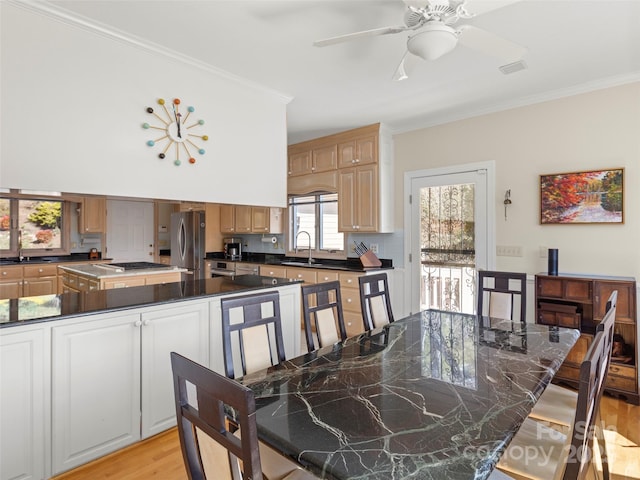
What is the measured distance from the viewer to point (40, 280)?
5.30m

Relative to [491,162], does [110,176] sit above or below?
below

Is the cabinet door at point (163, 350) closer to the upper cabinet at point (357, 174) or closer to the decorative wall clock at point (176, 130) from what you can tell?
the decorative wall clock at point (176, 130)

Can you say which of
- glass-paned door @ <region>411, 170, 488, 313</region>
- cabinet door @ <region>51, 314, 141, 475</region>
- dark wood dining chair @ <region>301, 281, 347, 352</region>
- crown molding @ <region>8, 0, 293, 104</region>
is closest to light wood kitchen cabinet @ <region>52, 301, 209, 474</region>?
cabinet door @ <region>51, 314, 141, 475</region>

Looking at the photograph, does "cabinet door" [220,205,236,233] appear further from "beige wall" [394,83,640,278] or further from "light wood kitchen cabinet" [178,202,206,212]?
"beige wall" [394,83,640,278]

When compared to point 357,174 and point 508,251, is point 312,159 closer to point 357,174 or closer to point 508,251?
point 357,174

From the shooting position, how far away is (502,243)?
12.5ft

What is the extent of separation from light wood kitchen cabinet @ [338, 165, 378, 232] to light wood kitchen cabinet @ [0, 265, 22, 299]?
4680 millimetres

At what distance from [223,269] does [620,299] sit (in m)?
5.14

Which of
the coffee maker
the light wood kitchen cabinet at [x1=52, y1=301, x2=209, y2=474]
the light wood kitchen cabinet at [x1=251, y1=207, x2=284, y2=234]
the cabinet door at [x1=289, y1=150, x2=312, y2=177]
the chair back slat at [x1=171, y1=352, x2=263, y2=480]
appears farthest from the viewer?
the coffee maker

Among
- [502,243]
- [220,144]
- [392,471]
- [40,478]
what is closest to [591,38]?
[502,243]

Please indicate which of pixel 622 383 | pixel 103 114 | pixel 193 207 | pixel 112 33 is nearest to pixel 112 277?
pixel 103 114

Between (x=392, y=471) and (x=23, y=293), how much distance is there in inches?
244

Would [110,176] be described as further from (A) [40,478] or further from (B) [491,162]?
(B) [491,162]

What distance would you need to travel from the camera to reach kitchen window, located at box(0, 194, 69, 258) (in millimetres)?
5477
